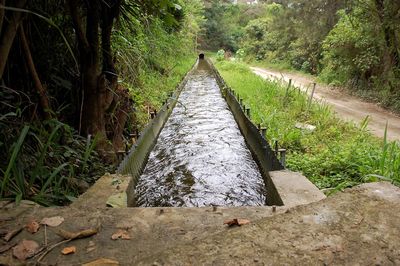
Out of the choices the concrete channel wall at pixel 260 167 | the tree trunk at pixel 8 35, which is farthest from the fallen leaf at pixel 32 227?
the concrete channel wall at pixel 260 167

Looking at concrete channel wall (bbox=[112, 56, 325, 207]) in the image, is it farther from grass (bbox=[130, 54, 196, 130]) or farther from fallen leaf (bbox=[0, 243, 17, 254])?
fallen leaf (bbox=[0, 243, 17, 254])

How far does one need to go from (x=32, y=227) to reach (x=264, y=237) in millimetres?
1212

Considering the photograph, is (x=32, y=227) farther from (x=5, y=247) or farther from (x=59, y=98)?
(x=59, y=98)

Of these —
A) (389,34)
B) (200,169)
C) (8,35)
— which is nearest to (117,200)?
(8,35)

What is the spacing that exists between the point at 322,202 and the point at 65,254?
116cm

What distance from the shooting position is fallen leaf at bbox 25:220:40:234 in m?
1.65

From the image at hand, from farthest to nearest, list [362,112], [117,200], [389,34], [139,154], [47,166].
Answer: [389,34]
[362,112]
[139,154]
[47,166]
[117,200]

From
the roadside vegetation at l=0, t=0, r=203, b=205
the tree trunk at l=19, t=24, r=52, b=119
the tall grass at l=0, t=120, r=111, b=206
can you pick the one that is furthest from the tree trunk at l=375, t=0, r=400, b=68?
the tree trunk at l=19, t=24, r=52, b=119

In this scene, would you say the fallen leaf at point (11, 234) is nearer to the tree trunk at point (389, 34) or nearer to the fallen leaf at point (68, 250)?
the fallen leaf at point (68, 250)

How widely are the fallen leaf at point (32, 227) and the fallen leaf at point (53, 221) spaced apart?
0.03 meters

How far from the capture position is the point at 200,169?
188 inches

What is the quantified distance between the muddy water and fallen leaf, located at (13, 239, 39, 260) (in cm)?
232

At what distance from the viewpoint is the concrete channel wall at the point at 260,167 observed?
2900 mm

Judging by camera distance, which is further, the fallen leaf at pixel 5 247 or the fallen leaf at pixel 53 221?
the fallen leaf at pixel 53 221
